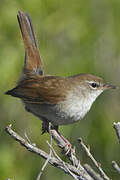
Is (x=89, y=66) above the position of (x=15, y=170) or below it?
above

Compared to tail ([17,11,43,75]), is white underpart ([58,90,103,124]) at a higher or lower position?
lower

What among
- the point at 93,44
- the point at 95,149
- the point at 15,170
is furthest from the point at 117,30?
the point at 15,170

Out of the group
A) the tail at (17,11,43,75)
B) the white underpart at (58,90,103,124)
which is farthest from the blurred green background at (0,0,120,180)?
the white underpart at (58,90,103,124)

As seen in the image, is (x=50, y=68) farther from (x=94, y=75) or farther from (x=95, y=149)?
(x=95, y=149)

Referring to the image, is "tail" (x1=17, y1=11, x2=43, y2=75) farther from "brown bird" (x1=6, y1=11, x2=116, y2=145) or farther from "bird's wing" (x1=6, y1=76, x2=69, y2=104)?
"bird's wing" (x1=6, y1=76, x2=69, y2=104)

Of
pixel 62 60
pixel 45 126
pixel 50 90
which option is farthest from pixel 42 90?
pixel 45 126

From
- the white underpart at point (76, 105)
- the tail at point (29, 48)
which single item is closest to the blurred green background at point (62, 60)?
the tail at point (29, 48)
